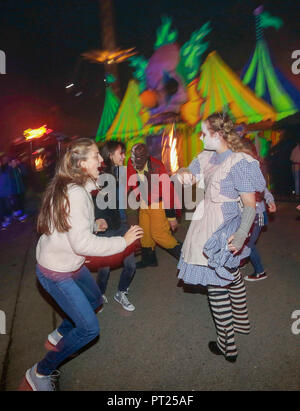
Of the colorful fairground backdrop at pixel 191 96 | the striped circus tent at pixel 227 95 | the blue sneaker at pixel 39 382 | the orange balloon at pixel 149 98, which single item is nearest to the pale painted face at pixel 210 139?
the blue sneaker at pixel 39 382

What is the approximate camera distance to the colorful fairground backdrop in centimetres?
852

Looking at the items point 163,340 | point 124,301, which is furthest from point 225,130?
point 124,301

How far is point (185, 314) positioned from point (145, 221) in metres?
1.60

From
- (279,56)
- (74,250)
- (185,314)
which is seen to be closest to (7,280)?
(185,314)

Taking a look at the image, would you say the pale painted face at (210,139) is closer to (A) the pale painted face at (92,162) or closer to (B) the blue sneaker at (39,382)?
(A) the pale painted face at (92,162)

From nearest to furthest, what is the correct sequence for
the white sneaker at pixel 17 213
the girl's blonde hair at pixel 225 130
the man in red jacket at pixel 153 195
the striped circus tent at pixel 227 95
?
the girl's blonde hair at pixel 225 130
the man in red jacket at pixel 153 195
the striped circus tent at pixel 227 95
the white sneaker at pixel 17 213

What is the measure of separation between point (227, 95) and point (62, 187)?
848 cm

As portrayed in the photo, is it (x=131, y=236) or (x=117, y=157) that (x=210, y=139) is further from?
(x=117, y=157)

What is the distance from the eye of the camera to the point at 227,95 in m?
9.39

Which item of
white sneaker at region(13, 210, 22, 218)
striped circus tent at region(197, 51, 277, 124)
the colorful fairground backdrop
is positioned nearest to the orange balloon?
the colorful fairground backdrop

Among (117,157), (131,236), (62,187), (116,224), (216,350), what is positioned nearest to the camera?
(62,187)

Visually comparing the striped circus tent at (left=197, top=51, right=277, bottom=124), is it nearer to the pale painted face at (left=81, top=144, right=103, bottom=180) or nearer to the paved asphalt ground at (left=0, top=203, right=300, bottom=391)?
the paved asphalt ground at (left=0, top=203, right=300, bottom=391)

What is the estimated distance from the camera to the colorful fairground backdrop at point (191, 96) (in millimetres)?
8520

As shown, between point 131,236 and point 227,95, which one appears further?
point 227,95
